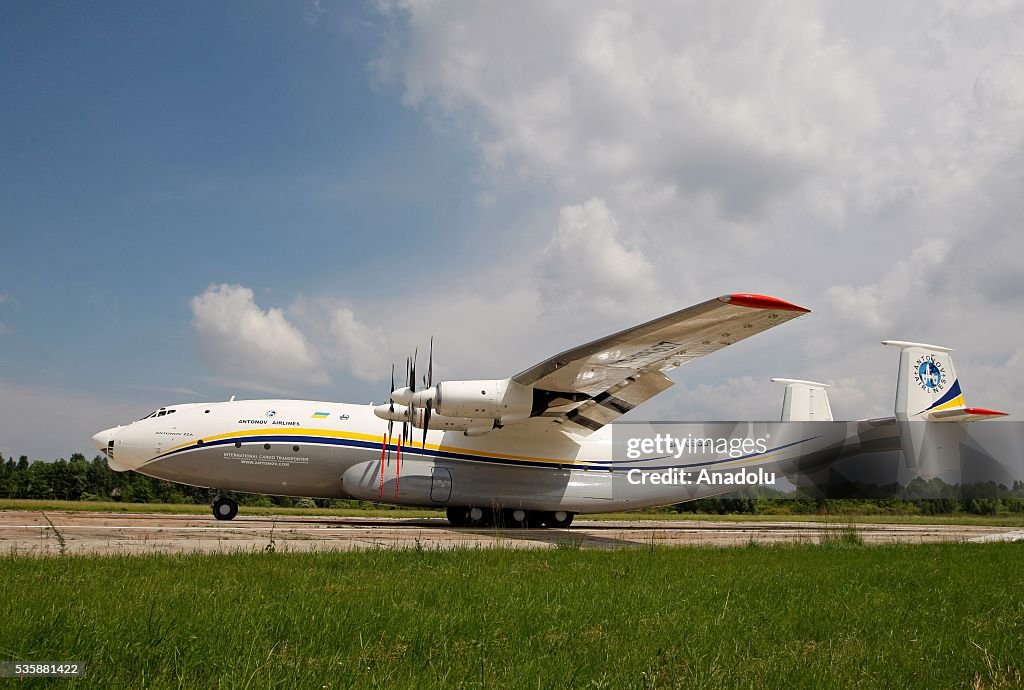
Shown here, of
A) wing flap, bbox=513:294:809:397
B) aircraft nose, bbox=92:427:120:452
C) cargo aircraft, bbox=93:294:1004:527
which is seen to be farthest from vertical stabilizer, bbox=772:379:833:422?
aircraft nose, bbox=92:427:120:452

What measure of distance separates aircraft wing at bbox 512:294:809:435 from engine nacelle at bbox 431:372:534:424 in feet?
1.27

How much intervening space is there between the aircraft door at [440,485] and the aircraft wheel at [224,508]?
625cm

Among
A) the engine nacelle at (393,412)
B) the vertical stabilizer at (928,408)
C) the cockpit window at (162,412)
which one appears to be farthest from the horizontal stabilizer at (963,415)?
the cockpit window at (162,412)

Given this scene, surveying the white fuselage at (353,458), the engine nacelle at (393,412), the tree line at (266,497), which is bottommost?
the tree line at (266,497)

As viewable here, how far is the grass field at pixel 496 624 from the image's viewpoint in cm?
407

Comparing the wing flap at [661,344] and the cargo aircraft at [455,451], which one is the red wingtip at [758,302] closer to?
the wing flap at [661,344]

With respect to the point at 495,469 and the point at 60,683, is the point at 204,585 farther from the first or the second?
the point at 495,469

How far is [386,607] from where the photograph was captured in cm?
587

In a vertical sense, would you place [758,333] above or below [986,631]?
above

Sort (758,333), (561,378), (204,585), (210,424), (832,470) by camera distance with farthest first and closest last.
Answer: (832,470) → (210,424) → (561,378) → (758,333) → (204,585)

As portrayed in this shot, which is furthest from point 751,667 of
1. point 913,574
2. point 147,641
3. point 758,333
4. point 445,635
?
point 758,333

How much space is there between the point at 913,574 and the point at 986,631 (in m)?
4.00

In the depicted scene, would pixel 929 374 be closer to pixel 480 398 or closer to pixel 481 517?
pixel 481 517

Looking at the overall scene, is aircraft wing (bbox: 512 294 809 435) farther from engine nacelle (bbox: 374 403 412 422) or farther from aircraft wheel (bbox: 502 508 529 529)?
engine nacelle (bbox: 374 403 412 422)
